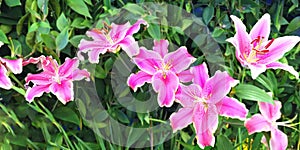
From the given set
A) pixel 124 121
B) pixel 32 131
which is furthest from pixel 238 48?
pixel 32 131

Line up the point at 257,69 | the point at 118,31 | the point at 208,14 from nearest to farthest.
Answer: the point at 257,69
the point at 118,31
the point at 208,14

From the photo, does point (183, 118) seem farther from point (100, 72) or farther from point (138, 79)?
point (100, 72)

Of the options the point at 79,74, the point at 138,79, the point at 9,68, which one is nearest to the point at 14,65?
the point at 9,68

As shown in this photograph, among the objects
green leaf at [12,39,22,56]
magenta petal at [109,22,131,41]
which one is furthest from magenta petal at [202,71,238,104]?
green leaf at [12,39,22,56]

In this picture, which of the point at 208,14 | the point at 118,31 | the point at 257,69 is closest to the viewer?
the point at 257,69

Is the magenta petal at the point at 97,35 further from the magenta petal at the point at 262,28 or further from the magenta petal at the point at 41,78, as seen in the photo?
the magenta petal at the point at 262,28

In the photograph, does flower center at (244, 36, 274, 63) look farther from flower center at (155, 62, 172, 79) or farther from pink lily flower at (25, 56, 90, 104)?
pink lily flower at (25, 56, 90, 104)

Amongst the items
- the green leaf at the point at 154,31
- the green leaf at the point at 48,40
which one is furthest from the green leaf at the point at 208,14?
the green leaf at the point at 48,40
